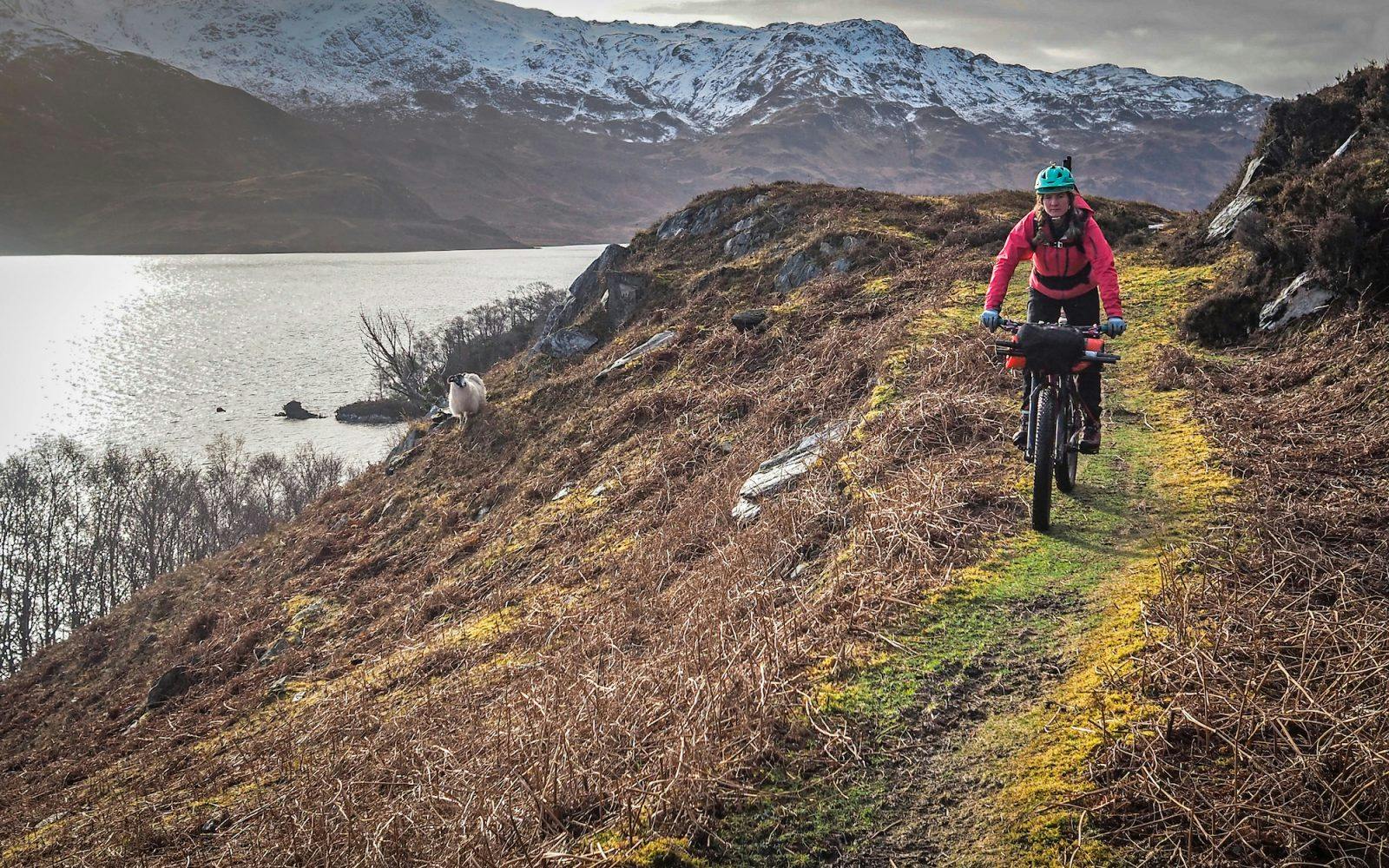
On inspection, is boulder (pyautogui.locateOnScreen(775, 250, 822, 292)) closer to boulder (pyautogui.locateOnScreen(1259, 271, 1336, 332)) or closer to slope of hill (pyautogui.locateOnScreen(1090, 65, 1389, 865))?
slope of hill (pyautogui.locateOnScreen(1090, 65, 1389, 865))

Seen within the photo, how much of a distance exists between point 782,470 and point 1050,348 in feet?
12.1

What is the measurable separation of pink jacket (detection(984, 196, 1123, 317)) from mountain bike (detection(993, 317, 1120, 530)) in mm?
589

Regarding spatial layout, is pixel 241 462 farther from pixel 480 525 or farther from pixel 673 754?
pixel 673 754

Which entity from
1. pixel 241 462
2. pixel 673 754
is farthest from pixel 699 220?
pixel 241 462

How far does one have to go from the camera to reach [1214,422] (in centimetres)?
697

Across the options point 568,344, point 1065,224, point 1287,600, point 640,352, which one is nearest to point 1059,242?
point 1065,224

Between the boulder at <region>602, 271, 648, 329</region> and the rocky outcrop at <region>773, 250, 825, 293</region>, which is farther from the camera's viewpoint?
the boulder at <region>602, 271, 648, 329</region>

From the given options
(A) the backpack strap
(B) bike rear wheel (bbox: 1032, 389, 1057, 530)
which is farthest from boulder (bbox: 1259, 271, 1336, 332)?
(B) bike rear wheel (bbox: 1032, 389, 1057, 530)

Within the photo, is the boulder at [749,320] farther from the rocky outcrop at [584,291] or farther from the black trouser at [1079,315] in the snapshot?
the black trouser at [1079,315]

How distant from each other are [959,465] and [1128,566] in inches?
82.9

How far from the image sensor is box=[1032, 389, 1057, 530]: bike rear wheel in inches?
222

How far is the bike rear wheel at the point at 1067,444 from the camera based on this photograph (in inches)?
240

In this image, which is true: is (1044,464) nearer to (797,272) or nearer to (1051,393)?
(1051,393)

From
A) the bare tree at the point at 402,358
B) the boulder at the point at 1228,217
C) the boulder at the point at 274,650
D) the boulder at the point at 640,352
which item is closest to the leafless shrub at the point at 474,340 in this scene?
the bare tree at the point at 402,358
